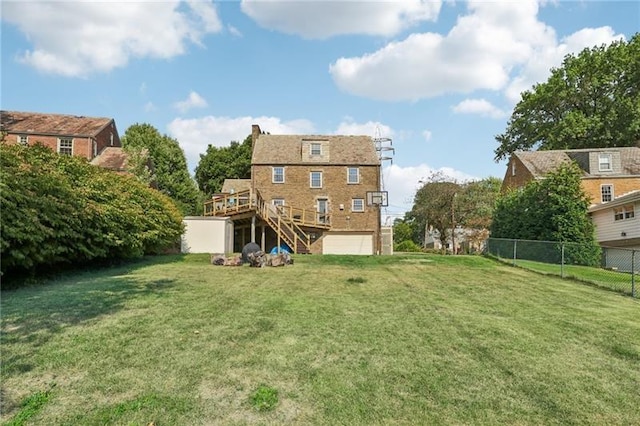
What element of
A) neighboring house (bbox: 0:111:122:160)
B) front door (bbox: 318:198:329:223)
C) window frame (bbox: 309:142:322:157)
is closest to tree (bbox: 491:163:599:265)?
front door (bbox: 318:198:329:223)

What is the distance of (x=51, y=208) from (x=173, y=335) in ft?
17.7

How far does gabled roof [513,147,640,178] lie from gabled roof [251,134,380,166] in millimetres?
12661

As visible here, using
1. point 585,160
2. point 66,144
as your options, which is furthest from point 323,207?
point 585,160

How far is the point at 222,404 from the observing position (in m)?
4.26

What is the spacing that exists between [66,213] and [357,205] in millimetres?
22591

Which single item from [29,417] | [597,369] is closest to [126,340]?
[29,417]

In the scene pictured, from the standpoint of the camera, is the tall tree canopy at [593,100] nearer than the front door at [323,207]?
No

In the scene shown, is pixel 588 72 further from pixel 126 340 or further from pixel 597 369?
pixel 126 340

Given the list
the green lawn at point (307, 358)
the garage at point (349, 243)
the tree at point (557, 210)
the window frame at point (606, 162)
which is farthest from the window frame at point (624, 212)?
the green lawn at point (307, 358)

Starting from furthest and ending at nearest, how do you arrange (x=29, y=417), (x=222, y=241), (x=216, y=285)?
(x=222, y=241), (x=216, y=285), (x=29, y=417)

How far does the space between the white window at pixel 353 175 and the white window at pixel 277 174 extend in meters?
4.95

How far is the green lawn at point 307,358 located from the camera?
13.8ft

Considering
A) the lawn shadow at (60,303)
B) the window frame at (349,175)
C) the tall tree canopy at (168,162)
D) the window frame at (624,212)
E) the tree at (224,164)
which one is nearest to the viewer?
the lawn shadow at (60,303)

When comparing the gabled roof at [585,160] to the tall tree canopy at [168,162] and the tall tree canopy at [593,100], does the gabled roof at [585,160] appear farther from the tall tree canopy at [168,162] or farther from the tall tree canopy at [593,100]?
the tall tree canopy at [168,162]
